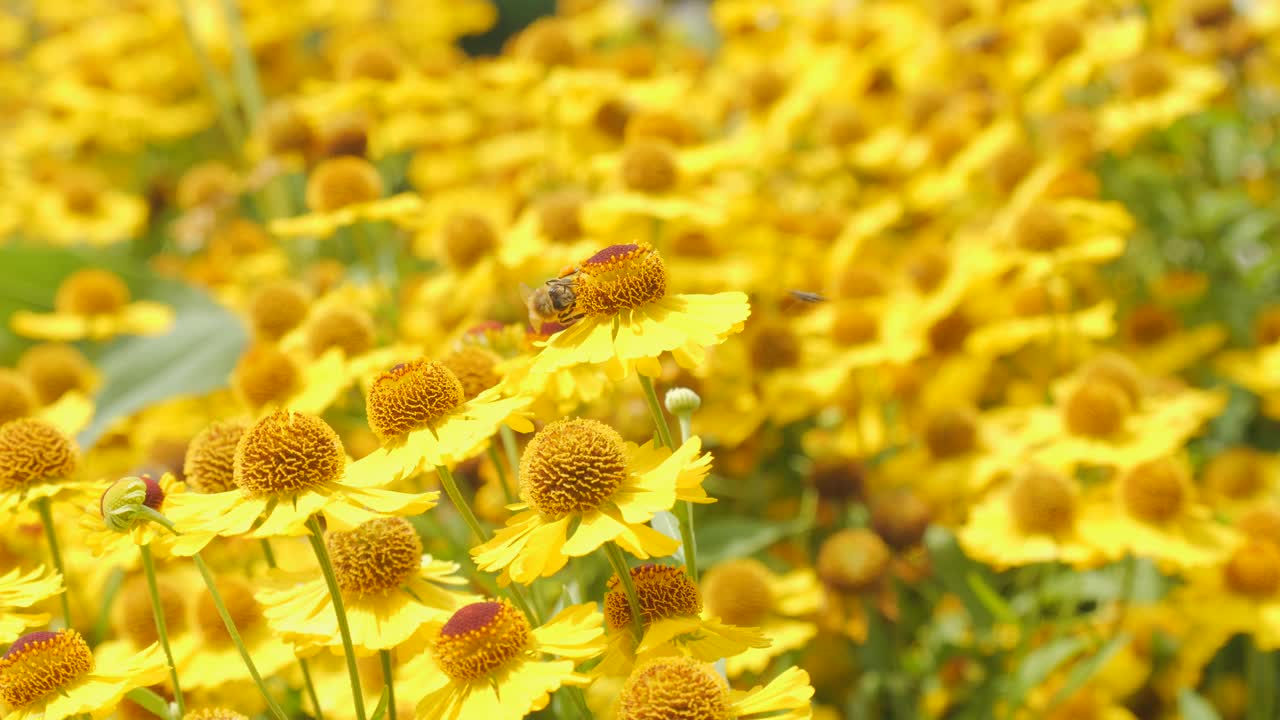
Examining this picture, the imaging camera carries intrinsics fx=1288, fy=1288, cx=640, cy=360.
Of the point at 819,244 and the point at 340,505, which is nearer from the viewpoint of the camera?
the point at 340,505

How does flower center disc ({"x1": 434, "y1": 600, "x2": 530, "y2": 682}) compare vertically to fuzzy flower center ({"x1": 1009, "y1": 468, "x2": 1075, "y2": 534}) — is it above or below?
above

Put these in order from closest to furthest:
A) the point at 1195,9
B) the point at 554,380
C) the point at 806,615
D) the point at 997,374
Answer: the point at 554,380 → the point at 806,615 → the point at 997,374 → the point at 1195,9

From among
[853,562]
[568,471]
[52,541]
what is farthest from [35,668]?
[853,562]

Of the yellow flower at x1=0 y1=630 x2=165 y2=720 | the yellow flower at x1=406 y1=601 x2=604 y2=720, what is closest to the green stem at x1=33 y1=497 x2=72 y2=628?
the yellow flower at x1=0 y1=630 x2=165 y2=720

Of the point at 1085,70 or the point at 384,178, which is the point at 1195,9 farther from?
the point at 384,178

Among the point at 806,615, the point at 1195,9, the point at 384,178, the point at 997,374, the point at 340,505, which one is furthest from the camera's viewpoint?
the point at 384,178

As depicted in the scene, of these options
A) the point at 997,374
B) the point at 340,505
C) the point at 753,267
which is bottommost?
the point at 997,374

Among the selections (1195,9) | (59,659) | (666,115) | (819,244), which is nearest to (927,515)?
(819,244)

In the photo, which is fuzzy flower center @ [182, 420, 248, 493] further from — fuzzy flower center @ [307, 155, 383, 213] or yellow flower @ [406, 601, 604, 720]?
fuzzy flower center @ [307, 155, 383, 213]
